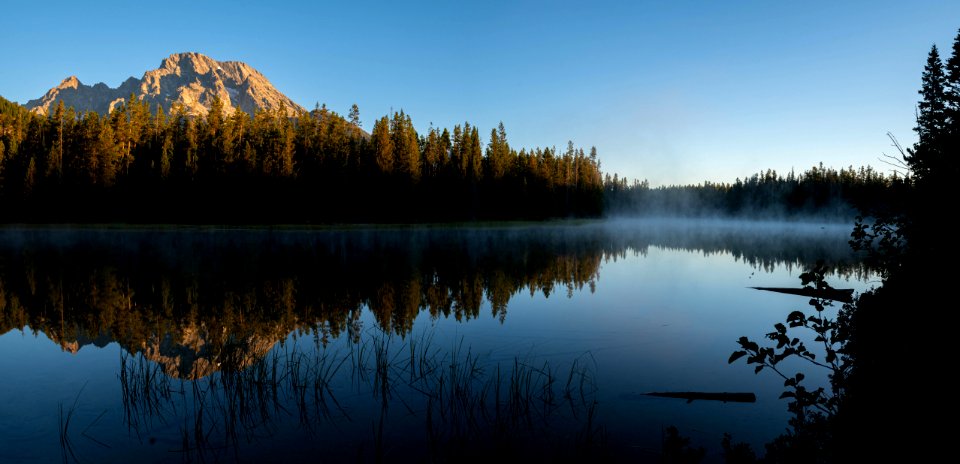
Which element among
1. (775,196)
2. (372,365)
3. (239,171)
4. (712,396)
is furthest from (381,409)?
(775,196)

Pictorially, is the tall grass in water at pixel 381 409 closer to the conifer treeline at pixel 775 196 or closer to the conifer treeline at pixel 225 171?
the conifer treeline at pixel 225 171

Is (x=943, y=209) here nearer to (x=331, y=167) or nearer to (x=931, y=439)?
(x=931, y=439)

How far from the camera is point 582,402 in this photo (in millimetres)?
8859

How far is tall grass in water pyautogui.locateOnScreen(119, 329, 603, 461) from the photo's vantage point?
729 cm

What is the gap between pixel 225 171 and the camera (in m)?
73.8

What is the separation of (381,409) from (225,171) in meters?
74.8

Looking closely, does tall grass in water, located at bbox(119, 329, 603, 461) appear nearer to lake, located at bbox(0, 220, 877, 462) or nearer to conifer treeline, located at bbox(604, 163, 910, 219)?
lake, located at bbox(0, 220, 877, 462)

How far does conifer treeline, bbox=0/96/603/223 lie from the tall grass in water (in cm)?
6906

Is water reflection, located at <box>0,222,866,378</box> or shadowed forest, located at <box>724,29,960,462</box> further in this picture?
water reflection, located at <box>0,222,866,378</box>

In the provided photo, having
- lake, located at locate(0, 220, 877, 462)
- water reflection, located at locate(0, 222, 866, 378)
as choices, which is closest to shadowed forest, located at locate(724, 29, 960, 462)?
lake, located at locate(0, 220, 877, 462)

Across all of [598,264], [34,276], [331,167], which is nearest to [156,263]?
[34,276]

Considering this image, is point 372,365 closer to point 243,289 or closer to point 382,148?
point 243,289

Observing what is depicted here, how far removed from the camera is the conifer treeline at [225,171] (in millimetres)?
71938

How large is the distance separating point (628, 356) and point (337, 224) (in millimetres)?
69229
